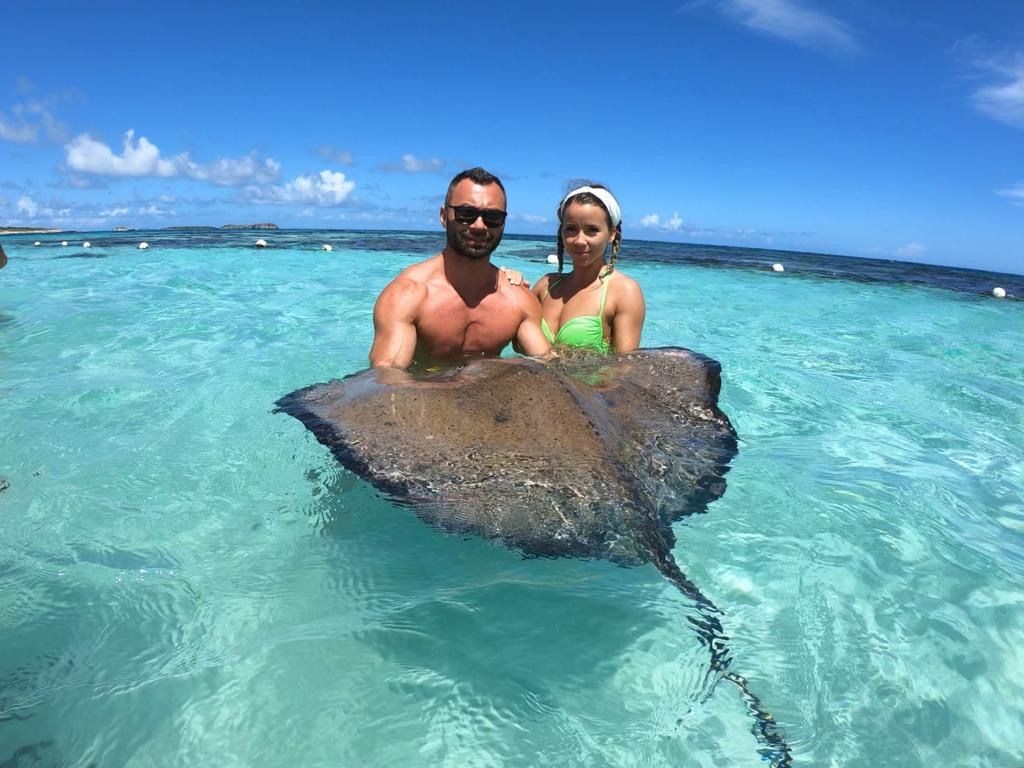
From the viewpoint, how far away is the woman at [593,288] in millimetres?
4805

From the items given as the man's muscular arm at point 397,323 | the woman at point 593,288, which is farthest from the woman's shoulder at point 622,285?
the man's muscular arm at point 397,323

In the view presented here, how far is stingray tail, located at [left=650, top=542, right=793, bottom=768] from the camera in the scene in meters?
2.46

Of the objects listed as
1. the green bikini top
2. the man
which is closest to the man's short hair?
the man

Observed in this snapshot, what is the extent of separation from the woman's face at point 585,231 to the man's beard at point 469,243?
77cm

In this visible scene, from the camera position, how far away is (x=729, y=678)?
272 centimetres

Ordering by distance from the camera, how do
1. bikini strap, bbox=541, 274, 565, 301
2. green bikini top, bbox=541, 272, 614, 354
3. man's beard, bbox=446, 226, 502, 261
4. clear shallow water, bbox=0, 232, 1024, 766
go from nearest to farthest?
1. clear shallow water, bbox=0, 232, 1024, 766
2. man's beard, bbox=446, 226, 502, 261
3. green bikini top, bbox=541, 272, 614, 354
4. bikini strap, bbox=541, 274, 565, 301

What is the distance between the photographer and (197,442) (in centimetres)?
511

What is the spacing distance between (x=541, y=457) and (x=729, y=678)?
4.31 feet

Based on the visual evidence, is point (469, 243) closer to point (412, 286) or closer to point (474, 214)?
point (474, 214)

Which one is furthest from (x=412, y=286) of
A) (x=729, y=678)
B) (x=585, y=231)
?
(x=729, y=678)

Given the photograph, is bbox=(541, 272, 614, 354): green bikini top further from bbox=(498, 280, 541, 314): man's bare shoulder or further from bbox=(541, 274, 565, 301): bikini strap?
bbox=(541, 274, 565, 301): bikini strap

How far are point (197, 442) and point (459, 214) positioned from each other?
2.98 meters

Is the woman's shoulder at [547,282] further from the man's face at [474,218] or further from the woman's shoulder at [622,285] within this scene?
the man's face at [474,218]

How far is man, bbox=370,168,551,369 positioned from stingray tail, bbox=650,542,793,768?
2233 mm
